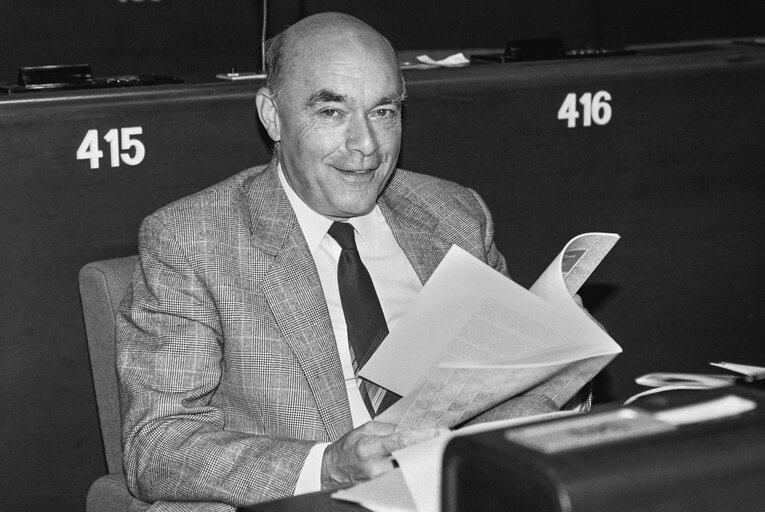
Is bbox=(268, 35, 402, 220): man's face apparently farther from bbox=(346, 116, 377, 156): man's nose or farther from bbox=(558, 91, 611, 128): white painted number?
bbox=(558, 91, 611, 128): white painted number

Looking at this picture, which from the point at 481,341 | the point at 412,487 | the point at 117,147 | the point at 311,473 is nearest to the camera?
the point at 412,487

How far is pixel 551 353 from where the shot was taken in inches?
58.4

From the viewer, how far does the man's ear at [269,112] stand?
210 centimetres

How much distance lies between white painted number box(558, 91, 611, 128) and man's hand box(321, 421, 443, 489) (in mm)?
1473

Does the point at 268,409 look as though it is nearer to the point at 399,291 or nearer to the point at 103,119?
the point at 399,291

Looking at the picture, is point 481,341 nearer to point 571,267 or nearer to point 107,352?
point 571,267

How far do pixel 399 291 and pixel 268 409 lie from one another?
1.24 ft

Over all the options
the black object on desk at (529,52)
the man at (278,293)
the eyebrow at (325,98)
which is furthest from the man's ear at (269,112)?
the black object on desk at (529,52)

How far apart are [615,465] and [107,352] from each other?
1.35 m

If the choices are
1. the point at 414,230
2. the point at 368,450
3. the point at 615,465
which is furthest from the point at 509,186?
the point at 615,465

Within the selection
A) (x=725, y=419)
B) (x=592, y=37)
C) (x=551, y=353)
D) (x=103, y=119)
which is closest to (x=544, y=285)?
(x=551, y=353)

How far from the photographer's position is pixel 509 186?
2791 millimetres

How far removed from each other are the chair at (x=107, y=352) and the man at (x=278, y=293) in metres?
0.08

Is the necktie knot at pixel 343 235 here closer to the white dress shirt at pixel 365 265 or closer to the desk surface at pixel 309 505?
the white dress shirt at pixel 365 265
